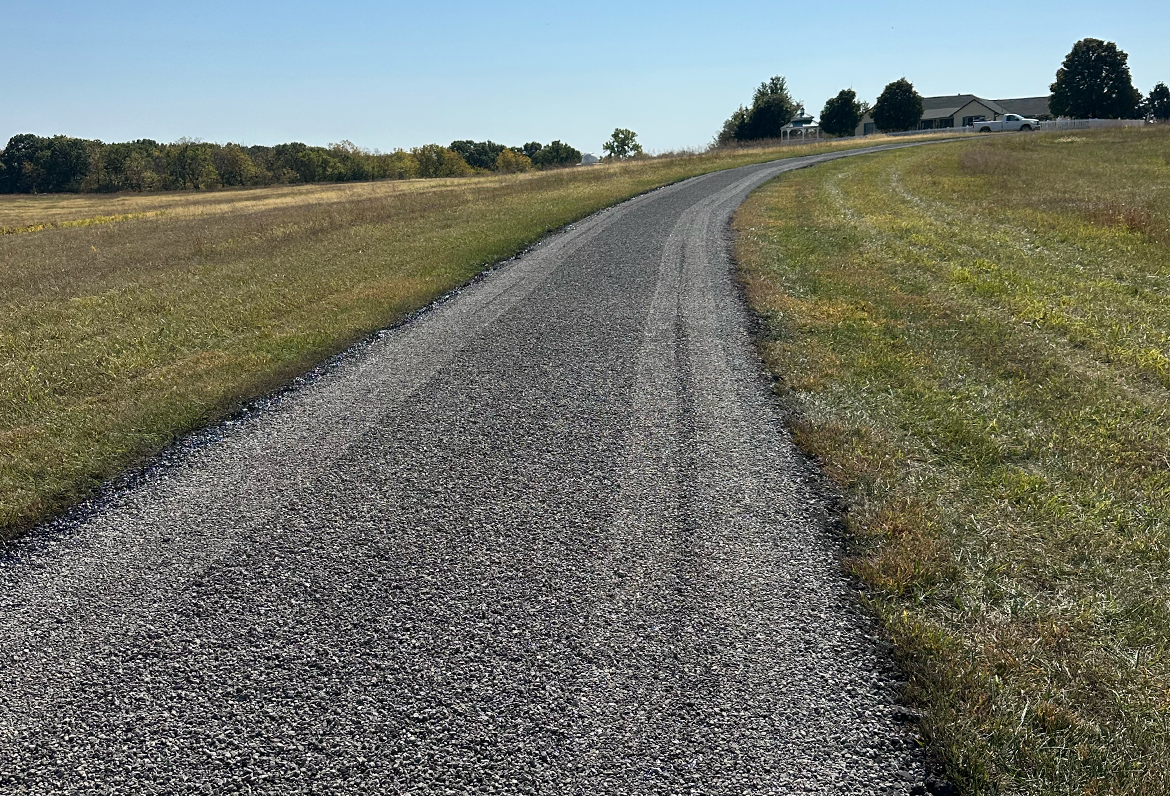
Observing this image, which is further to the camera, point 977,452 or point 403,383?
point 403,383

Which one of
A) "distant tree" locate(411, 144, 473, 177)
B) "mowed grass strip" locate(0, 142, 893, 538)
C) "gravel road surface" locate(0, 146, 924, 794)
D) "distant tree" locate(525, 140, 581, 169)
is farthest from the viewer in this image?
"distant tree" locate(525, 140, 581, 169)

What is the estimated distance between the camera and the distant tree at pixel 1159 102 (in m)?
102

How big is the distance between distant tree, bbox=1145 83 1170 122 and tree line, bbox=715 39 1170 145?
102ft

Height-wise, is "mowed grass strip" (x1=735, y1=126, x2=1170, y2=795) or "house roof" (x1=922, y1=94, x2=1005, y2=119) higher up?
"house roof" (x1=922, y1=94, x2=1005, y2=119)

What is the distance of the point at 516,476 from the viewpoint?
5.64m

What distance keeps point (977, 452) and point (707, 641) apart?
3.43m

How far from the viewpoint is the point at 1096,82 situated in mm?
75938


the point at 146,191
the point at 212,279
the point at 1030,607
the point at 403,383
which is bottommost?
the point at 1030,607

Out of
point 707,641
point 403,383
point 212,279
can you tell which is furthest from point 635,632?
point 212,279

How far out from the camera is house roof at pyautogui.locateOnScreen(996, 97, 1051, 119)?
96625mm

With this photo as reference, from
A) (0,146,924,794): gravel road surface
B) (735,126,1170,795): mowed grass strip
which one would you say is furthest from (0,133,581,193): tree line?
(0,146,924,794): gravel road surface

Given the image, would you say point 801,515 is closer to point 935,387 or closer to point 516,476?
point 516,476

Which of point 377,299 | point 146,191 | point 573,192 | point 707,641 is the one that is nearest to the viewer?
point 707,641

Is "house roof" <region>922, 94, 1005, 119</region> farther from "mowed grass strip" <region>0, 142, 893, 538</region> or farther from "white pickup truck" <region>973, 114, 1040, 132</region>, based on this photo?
"mowed grass strip" <region>0, 142, 893, 538</region>
